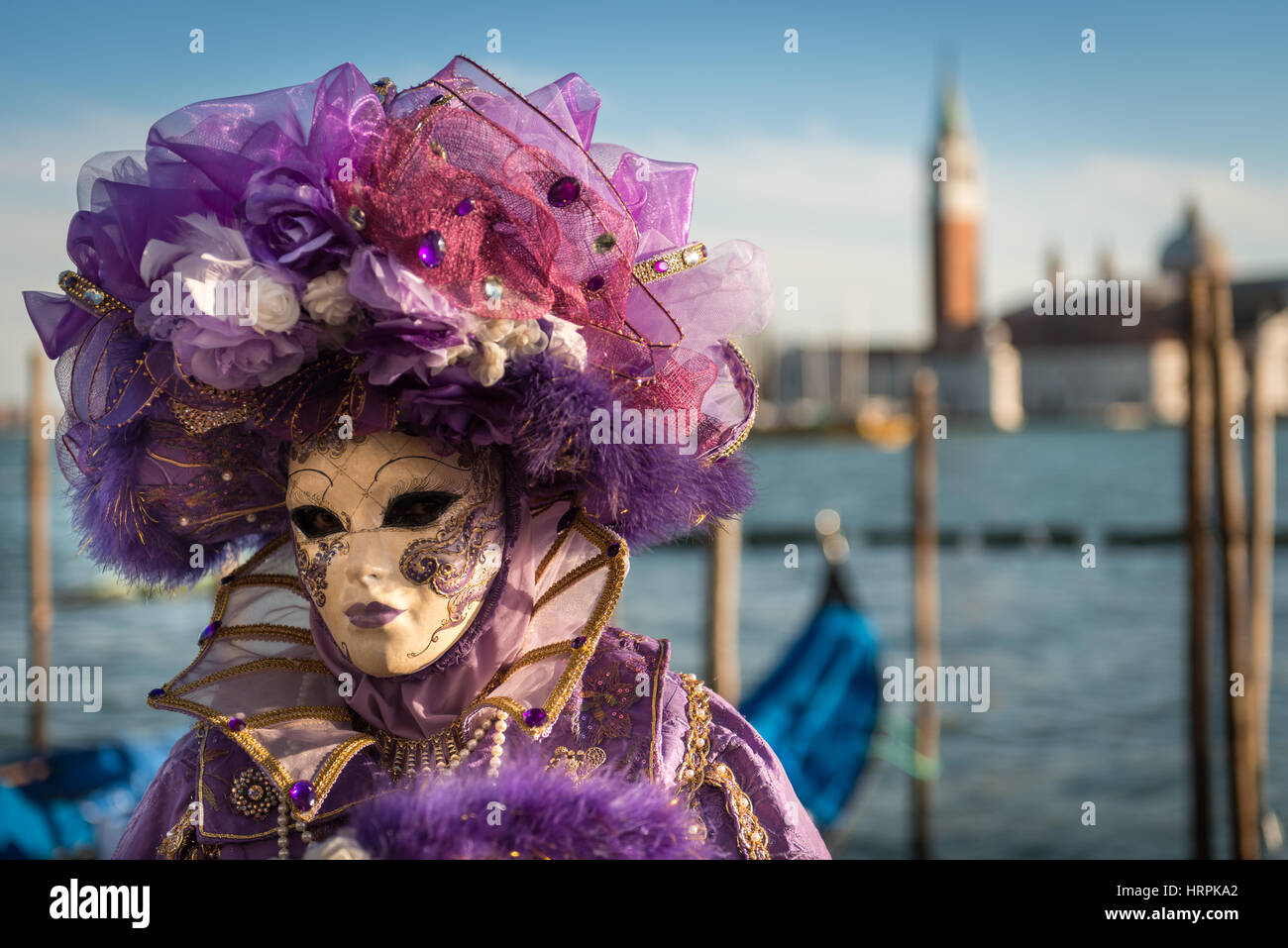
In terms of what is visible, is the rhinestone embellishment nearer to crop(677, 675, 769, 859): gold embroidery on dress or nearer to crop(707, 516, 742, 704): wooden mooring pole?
crop(677, 675, 769, 859): gold embroidery on dress

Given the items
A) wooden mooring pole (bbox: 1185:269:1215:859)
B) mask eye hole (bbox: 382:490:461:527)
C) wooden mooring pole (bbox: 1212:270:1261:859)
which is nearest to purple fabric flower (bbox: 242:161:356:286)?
mask eye hole (bbox: 382:490:461:527)

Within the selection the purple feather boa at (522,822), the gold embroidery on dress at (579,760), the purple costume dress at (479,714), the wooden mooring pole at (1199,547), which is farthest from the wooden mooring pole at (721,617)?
the purple feather boa at (522,822)

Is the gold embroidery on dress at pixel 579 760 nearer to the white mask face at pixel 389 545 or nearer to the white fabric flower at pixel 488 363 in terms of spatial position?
the white mask face at pixel 389 545

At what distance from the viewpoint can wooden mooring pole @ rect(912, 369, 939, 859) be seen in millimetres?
7367

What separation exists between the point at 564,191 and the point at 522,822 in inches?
25.6

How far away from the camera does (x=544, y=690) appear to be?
1469 mm

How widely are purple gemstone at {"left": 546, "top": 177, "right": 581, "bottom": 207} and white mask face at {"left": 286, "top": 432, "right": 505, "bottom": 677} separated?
323mm

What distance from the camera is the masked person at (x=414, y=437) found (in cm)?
128

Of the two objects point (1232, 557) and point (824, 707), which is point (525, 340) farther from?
point (1232, 557)

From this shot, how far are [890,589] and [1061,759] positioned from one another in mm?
8117

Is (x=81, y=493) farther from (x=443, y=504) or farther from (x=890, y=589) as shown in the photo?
(x=890, y=589)

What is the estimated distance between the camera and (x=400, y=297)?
4.08ft

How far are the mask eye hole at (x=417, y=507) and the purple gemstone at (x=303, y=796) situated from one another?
0.30 meters
